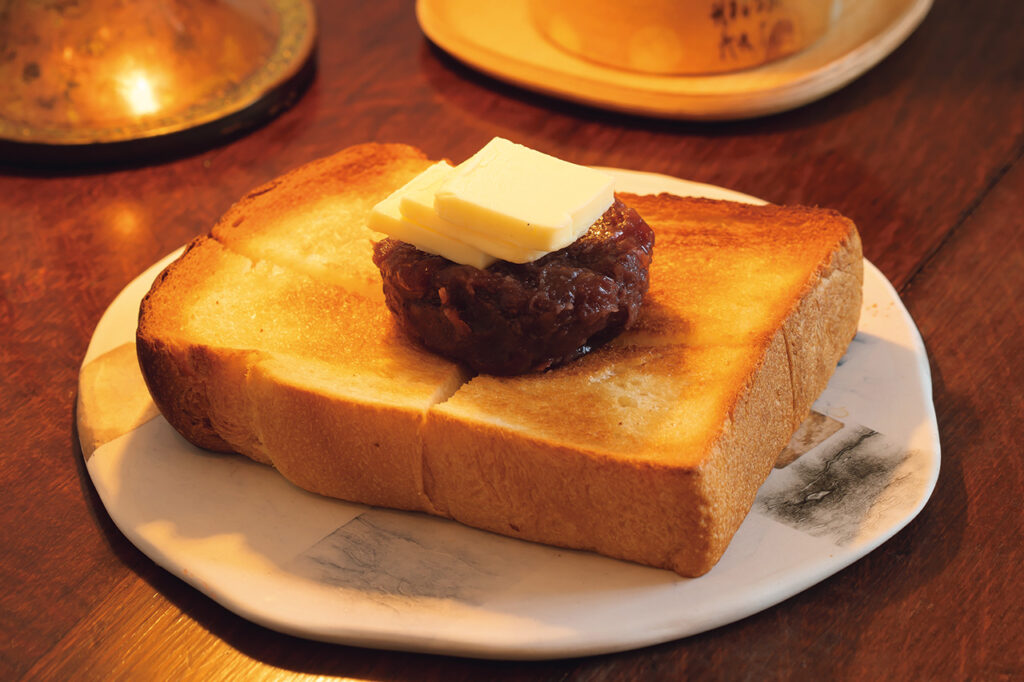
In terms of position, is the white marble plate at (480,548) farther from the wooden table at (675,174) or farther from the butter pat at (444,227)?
the butter pat at (444,227)

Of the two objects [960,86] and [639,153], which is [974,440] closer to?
[639,153]

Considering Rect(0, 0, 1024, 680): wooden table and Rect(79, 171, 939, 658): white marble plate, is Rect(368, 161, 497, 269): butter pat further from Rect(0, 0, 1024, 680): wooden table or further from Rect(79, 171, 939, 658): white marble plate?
Rect(0, 0, 1024, 680): wooden table

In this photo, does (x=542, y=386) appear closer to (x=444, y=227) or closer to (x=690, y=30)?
(x=444, y=227)

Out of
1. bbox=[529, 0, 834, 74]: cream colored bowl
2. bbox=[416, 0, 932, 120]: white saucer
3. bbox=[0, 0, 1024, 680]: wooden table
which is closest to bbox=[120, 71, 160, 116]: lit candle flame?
bbox=[0, 0, 1024, 680]: wooden table

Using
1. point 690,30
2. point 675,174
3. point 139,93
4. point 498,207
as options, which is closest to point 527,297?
point 498,207

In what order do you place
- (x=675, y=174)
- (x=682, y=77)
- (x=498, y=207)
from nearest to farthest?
(x=498, y=207) → (x=675, y=174) → (x=682, y=77)
